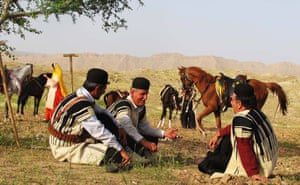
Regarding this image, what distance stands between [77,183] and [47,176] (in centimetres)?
65

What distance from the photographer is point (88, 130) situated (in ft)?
25.3

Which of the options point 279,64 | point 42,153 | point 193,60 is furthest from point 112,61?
point 42,153

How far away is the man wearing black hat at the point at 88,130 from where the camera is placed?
25.3 ft

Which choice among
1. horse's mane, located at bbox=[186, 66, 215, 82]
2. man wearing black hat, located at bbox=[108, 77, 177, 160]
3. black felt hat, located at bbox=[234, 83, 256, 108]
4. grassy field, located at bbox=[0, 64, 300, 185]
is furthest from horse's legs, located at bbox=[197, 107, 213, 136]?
black felt hat, located at bbox=[234, 83, 256, 108]

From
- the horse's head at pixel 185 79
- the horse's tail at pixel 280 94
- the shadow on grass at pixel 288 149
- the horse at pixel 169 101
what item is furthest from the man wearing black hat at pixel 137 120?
the horse at pixel 169 101

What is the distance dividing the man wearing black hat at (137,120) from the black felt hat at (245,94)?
5.10 ft

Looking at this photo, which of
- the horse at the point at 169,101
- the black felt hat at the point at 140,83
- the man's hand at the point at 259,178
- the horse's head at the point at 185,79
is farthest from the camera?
the horse at the point at 169,101

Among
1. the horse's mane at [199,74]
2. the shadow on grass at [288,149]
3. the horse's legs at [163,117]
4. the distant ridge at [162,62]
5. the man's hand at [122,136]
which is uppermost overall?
the distant ridge at [162,62]

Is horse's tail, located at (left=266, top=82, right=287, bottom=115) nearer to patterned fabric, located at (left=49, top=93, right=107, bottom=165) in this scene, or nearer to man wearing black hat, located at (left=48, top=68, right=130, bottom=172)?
man wearing black hat, located at (left=48, top=68, right=130, bottom=172)

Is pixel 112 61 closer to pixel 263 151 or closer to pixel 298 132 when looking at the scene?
pixel 298 132

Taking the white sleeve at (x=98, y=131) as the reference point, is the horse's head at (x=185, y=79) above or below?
above

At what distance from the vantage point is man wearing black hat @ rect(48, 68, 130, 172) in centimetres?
770

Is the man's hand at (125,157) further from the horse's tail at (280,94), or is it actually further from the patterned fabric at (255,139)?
the horse's tail at (280,94)

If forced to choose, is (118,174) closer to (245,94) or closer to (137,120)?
(137,120)
